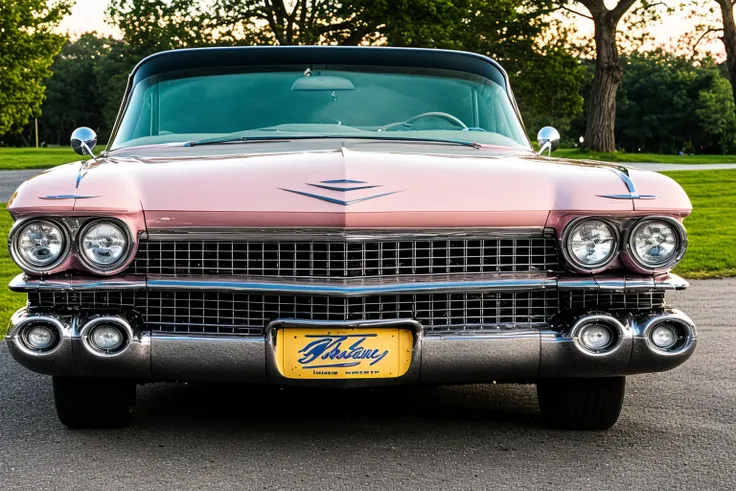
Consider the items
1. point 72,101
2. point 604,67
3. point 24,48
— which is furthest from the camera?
point 72,101

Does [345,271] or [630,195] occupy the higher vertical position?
A: [630,195]

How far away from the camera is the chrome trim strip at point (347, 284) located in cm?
364

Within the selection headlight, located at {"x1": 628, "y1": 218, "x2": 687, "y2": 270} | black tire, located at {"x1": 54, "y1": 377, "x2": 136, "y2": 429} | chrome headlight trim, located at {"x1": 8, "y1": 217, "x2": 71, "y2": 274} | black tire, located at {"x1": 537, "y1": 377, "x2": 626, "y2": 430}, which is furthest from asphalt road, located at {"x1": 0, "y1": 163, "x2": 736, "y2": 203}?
headlight, located at {"x1": 628, "y1": 218, "x2": 687, "y2": 270}

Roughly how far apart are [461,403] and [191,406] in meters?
1.24

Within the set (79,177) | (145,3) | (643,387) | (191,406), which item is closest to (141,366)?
(79,177)

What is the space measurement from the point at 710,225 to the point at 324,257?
13.3 meters

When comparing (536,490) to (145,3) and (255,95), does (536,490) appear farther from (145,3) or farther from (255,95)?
(145,3)

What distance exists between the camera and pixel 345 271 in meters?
3.66

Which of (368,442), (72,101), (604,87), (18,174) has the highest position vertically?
(72,101)

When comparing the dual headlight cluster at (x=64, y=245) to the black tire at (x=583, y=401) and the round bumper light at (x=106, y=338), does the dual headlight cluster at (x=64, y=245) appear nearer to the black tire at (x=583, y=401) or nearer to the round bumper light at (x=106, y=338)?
the round bumper light at (x=106, y=338)

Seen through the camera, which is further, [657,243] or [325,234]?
[657,243]

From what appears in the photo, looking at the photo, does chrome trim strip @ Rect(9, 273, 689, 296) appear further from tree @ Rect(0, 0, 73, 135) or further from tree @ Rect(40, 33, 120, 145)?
tree @ Rect(40, 33, 120, 145)

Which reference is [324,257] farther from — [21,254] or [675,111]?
[675,111]

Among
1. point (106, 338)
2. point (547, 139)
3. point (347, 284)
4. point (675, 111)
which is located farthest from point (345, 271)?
point (675, 111)
